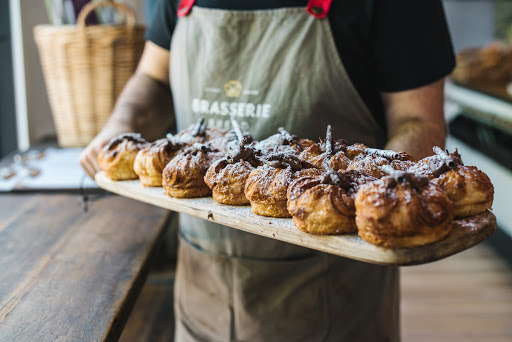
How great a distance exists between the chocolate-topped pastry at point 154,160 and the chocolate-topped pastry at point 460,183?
28.7 inches

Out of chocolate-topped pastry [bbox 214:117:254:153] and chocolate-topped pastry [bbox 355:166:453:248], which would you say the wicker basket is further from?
chocolate-topped pastry [bbox 355:166:453:248]

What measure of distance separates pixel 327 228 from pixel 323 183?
11cm

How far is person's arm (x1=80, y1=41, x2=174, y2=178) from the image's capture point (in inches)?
75.8

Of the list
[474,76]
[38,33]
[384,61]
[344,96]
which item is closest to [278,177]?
[344,96]

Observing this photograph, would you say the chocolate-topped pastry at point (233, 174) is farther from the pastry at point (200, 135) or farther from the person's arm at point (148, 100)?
the person's arm at point (148, 100)

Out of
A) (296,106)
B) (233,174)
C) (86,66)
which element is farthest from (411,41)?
(86,66)

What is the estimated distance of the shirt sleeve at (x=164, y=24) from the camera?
77.4 inches

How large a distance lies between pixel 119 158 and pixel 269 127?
20.6 inches

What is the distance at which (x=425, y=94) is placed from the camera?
1.60 metres

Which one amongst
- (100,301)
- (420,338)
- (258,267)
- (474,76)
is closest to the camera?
(100,301)

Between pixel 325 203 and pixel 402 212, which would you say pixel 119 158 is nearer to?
pixel 325 203

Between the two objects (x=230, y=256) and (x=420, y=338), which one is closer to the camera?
(x=230, y=256)

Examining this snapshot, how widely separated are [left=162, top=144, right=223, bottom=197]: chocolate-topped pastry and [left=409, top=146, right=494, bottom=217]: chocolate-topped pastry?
1.89 feet

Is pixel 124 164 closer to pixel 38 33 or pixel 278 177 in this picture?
pixel 278 177
